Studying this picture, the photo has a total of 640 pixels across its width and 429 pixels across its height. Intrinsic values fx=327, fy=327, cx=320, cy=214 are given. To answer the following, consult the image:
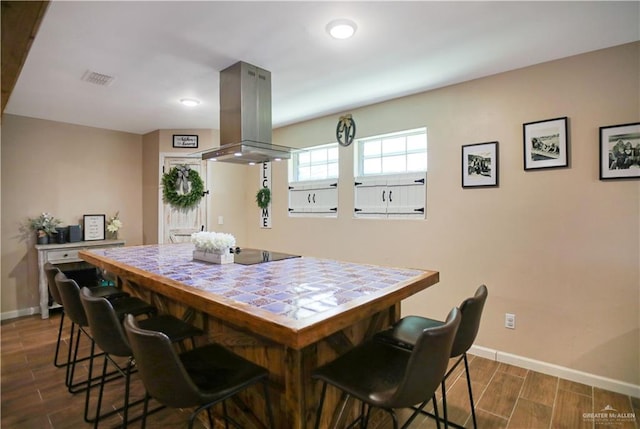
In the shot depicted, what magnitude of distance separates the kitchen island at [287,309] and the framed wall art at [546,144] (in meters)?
1.49

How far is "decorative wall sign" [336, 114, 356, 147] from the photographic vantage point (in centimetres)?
386

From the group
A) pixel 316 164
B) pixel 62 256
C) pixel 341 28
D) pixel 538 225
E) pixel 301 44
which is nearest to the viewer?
pixel 341 28

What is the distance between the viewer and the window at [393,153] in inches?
135

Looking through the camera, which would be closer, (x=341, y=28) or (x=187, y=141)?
(x=341, y=28)

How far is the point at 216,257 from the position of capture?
2379 millimetres

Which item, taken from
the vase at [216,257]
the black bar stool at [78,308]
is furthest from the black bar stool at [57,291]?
the vase at [216,257]

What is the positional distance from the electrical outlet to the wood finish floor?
12.9 inches

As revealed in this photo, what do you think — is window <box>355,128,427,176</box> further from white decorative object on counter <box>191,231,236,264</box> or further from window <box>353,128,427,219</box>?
white decorative object on counter <box>191,231,236,264</box>

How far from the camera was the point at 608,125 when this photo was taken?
238 centimetres

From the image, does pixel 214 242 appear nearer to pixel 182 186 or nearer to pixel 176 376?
pixel 176 376

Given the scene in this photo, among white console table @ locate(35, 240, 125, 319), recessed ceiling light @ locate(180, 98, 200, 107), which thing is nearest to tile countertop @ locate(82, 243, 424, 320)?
recessed ceiling light @ locate(180, 98, 200, 107)

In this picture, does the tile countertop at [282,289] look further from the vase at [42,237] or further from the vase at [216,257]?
the vase at [42,237]

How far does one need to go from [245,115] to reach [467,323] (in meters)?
2.14

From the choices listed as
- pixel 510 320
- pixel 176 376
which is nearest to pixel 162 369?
pixel 176 376
